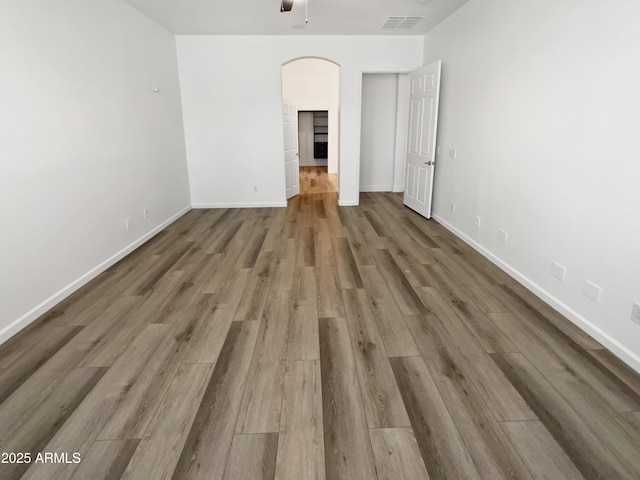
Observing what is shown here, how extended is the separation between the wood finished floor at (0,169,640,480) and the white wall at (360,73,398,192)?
15.2ft

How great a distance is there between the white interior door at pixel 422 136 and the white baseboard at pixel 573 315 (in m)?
1.65

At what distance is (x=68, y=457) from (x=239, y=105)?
229 inches

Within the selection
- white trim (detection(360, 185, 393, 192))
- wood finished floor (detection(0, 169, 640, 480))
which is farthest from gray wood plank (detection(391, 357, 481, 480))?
white trim (detection(360, 185, 393, 192))

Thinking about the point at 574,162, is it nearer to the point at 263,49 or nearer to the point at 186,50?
the point at 263,49

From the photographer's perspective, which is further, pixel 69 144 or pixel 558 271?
pixel 69 144

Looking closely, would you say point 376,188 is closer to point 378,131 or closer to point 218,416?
point 378,131

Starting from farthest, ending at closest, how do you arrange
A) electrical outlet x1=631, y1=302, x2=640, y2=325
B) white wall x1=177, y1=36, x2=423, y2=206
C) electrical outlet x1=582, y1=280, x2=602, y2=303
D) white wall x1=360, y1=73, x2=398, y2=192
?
white wall x1=360, y1=73, x2=398, y2=192 < white wall x1=177, y1=36, x2=423, y2=206 < electrical outlet x1=582, y1=280, x2=602, y2=303 < electrical outlet x1=631, y1=302, x2=640, y2=325

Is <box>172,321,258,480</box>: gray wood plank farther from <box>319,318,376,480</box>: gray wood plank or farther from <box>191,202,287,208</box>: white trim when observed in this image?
<box>191,202,287,208</box>: white trim

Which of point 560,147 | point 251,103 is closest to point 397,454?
point 560,147

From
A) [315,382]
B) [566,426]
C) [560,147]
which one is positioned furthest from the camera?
[560,147]

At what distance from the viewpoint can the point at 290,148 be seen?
293 inches

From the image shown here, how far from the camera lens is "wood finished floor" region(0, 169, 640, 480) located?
1.68 meters

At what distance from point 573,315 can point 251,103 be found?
557 cm

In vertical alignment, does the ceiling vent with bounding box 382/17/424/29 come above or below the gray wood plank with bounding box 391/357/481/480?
above
